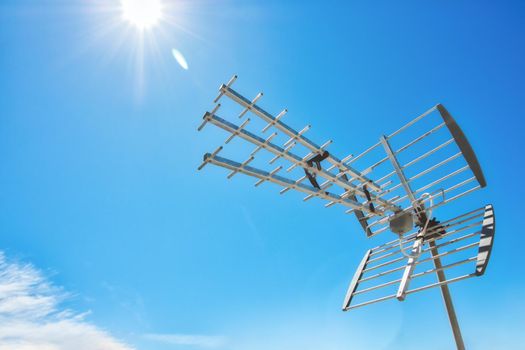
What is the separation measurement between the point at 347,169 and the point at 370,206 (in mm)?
876

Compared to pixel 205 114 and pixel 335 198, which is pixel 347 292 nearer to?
pixel 335 198

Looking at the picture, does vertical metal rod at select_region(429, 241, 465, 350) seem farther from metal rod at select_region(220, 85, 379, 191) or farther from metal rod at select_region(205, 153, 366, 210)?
metal rod at select_region(220, 85, 379, 191)

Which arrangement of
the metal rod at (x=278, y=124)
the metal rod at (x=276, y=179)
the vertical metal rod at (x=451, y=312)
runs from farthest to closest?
the vertical metal rod at (x=451, y=312), the metal rod at (x=278, y=124), the metal rod at (x=276, y=179)

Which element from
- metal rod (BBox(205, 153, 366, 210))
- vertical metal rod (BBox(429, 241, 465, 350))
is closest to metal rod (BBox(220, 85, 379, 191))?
metal rod (BBox(205, 153, 366, 210))

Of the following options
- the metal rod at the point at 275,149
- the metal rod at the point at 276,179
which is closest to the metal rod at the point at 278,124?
the metal rod at the point at 275,149

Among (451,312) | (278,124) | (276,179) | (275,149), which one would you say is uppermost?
(278,124)

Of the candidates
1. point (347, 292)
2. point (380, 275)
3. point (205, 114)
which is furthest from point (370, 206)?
point (205, 114)

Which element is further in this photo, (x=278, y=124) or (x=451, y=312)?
(x=451, y=312)

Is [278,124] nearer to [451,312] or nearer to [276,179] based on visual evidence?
[276,179]

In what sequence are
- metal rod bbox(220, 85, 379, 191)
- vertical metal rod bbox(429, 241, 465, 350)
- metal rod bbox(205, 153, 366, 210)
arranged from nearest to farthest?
metal rod bbox(205, 153, 366, 210), metal rod bbox(220, 85, 379, 191), vertical metal rod bbox(429, 241, 465, 350)

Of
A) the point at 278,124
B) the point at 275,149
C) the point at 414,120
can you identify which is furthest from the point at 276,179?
the point at 414,120

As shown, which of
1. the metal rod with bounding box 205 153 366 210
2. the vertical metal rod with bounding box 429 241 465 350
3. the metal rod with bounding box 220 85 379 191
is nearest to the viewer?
the metal rod with bounding box 205 153 366 210

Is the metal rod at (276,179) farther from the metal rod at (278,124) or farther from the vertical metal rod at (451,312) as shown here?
the vertical metal rod at (451,312)

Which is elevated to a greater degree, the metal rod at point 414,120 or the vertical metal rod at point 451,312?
the metal rod at point 414,120
